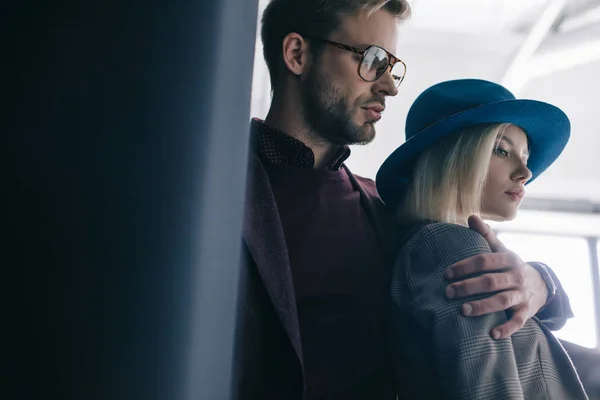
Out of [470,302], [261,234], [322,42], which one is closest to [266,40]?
[322,42]

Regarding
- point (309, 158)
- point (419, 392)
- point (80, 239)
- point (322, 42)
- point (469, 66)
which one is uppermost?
point (469, 66)

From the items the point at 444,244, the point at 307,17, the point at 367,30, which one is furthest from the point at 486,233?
the point at 307,17

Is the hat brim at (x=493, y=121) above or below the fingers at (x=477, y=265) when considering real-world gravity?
above

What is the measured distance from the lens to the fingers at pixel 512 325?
0.74 m

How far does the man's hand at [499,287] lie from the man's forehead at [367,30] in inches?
23.1

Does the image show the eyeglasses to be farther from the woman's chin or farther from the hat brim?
the woman's chin

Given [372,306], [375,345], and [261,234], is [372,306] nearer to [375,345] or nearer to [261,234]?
[375,345]

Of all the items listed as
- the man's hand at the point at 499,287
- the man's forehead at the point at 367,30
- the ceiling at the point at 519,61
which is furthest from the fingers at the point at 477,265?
the ceiling at the point at 519,61

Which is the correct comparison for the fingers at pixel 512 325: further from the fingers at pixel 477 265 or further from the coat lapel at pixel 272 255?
the coat lapel at pixel 272 255

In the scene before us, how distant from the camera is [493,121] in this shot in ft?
3.29

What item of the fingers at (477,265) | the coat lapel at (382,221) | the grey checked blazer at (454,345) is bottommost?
the grey checked blazer at (454,345)

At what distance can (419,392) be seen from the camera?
2.66 feet

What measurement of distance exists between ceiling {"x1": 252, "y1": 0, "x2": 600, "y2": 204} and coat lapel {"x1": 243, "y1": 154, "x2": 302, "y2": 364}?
141 centimetres

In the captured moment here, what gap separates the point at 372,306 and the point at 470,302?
0.78ft
